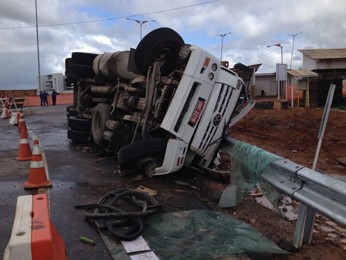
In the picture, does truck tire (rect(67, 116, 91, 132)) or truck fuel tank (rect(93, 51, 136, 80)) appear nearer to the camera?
truck fuel tank (rect(93, 51, 136, 80))

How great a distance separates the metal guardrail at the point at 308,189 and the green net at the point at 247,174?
0.13 m

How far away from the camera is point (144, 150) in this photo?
235 inches

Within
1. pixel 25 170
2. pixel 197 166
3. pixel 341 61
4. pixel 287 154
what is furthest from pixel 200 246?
pixel 341 61

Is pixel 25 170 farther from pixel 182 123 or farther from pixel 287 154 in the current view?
pixel 287 154

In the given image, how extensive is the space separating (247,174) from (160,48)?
265 centimetres

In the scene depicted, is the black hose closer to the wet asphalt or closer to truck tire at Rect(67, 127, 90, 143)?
the wet asphalt

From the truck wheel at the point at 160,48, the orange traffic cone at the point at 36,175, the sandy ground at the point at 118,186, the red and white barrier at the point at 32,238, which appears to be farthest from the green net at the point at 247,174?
the orange traffic cone at the point at 36,175

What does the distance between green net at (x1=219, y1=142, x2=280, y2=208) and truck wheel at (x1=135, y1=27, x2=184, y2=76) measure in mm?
1967

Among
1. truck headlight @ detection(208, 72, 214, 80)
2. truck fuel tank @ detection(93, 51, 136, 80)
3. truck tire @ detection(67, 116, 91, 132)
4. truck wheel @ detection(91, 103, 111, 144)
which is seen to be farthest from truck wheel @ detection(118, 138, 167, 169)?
truck tire @ detection(67, 116, 91, 132)

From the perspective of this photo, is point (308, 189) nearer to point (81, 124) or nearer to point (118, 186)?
point (118, 186)

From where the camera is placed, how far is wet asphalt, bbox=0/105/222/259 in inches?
160

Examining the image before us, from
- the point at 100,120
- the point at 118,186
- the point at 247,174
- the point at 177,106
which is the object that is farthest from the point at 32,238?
the point at 100,120

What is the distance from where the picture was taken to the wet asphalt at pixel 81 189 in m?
4.07

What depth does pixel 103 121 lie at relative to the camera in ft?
27.8
